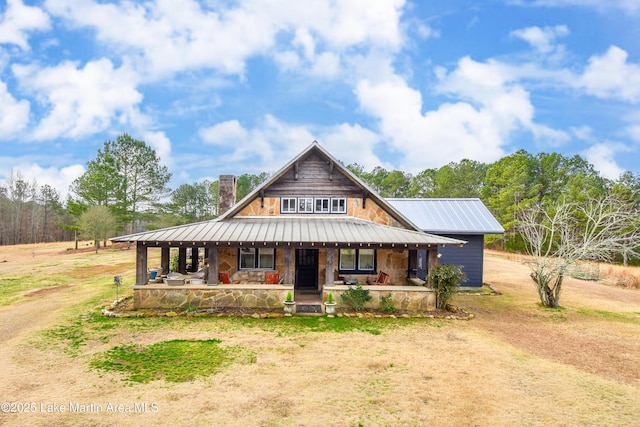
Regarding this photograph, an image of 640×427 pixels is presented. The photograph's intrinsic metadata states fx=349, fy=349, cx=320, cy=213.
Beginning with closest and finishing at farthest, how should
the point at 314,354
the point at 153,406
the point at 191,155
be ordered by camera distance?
the point at 153,406 → the point at 314,354 → the point at 191,155

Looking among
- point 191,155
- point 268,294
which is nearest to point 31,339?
point 268,294

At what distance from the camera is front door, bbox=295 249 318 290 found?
51.6 feet

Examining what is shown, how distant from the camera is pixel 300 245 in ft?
42.0

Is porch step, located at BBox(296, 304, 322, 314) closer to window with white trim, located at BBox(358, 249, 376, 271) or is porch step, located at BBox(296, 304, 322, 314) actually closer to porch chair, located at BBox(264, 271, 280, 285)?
porch chair, located at BBox(264, 271, 280, 285)

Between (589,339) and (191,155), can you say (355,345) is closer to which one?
(589,339)

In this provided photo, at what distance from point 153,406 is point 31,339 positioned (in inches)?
243

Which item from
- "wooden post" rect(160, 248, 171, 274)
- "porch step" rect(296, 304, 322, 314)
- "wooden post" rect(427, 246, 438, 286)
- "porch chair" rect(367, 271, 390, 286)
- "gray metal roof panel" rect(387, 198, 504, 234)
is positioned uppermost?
"gray metal roof panel" rect(387, 198, 504, 234)

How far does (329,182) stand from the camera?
15812 mm

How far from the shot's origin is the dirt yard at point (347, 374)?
20.1ft

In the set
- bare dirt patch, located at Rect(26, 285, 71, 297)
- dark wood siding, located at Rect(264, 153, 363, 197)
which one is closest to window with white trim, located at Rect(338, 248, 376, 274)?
dark wood siding, located at Rect(264, 153, 363, 197)

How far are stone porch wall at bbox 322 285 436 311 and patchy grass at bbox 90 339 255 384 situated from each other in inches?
194

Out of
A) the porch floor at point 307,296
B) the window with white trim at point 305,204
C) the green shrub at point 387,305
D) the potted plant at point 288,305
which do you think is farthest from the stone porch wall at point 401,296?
the window with white trim at point 305,204

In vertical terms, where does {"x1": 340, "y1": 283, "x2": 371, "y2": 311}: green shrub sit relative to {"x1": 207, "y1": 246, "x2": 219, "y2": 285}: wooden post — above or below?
below

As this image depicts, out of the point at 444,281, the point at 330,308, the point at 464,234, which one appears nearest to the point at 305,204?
the point at 330,308
